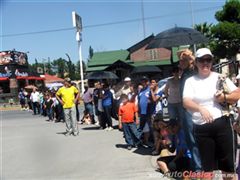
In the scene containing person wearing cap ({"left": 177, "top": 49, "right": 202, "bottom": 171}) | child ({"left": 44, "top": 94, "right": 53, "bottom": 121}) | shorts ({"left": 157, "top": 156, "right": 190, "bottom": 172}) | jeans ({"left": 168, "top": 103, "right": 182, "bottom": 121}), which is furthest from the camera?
child ({"left": 44, "top": 94, "right": 53, "bottom": 121})

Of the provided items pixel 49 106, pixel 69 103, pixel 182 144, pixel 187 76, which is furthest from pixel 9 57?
pixel 187 76

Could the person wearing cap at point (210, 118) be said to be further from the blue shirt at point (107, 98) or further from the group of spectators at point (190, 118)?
the blue shirt at point (107, 98)

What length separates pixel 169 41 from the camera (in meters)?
8.84

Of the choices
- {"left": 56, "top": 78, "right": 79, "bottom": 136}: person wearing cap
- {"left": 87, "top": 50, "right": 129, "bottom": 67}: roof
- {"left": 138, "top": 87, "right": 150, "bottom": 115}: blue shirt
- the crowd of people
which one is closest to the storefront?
{"left": 87, "top": 50, "right": 129, "bottom": 67}: roof

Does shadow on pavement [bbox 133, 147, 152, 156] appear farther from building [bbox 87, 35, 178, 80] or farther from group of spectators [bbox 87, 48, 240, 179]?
building [bbox 87, 35, 178, 80]

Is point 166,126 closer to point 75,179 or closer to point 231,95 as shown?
point 75,179

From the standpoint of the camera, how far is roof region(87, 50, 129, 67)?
5959cm

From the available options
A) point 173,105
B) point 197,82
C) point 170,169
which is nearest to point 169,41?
point 173,105

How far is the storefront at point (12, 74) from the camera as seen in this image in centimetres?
5953

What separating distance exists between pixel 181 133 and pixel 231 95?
2630mm

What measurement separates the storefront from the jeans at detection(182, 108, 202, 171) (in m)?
51.8

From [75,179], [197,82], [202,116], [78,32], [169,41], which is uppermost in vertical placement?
[78,32]

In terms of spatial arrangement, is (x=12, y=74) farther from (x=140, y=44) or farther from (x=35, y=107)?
(x=35, y=107)

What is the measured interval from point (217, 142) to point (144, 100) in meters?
5.24
